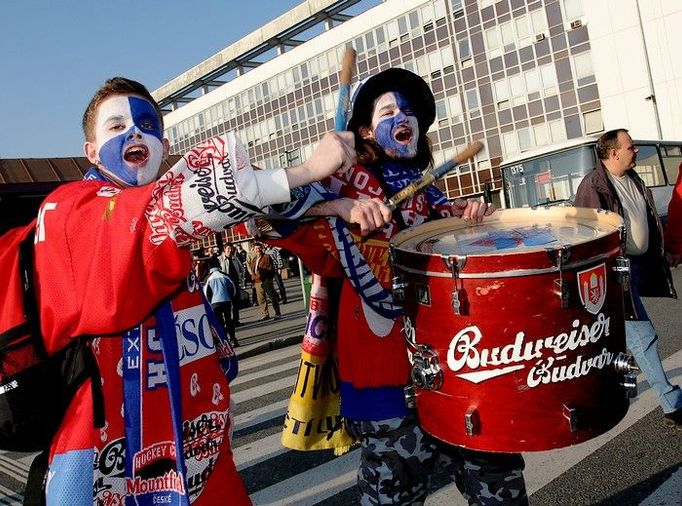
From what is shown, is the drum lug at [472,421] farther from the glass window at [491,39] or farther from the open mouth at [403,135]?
the glass window at [491,39]

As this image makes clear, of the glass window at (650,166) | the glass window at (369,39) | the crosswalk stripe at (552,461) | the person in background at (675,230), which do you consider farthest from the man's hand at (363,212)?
the glass window at (369,39)

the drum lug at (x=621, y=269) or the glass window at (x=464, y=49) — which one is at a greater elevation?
the glass window at (x=464, y=49)

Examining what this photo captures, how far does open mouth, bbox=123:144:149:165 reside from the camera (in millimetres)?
1744

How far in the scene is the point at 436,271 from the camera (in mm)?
1705

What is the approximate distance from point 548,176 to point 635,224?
9.95 m

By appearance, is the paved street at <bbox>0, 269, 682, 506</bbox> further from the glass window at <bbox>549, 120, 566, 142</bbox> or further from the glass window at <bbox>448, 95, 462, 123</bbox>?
the glass window at <bbox>448, 95, 462, 123</bbox>

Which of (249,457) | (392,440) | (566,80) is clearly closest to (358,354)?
(392,440)

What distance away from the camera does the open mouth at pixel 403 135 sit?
223 centimetres

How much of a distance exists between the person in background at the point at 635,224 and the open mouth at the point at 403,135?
2095 mm

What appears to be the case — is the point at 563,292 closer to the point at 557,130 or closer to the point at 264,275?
the point at 264,275

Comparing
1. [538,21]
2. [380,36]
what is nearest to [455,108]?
[538,21]

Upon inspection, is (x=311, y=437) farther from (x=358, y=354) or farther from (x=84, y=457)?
(x=84, y=457)

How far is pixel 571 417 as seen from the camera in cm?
162

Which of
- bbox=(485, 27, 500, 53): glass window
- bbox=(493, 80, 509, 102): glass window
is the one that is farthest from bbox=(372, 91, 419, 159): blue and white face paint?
bbox=(485, 27, 500, 53): glass window
